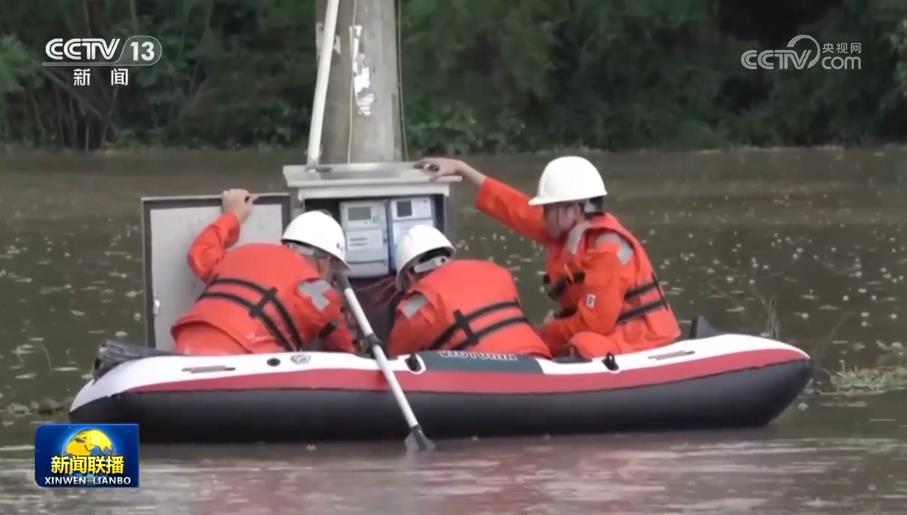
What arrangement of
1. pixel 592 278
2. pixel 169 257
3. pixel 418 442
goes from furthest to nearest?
pixel 169 257
pixel 592 278
pixel 418 442

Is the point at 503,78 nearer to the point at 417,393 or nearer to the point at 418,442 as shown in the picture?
the point at 417,393

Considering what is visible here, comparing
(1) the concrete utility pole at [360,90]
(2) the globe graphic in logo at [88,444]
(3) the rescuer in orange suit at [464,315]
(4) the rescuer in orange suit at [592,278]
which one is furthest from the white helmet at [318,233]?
(1) the concrete utility pole at [360,90]

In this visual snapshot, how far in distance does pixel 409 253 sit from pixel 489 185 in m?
0.87

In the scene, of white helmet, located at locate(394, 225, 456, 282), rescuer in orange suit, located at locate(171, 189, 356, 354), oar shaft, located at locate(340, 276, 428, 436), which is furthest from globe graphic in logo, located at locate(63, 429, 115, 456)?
white helmet, located at locate(394, 225, 456, 282)

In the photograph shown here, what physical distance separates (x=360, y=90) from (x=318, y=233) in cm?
287

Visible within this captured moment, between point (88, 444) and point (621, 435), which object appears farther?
point (621, 435)

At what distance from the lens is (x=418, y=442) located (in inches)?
318

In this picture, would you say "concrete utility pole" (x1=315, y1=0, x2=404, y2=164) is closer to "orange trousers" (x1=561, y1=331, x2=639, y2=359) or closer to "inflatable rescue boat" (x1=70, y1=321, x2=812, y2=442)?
"orange trousers" (x1=561, y1=331, x2=639, y2=359)

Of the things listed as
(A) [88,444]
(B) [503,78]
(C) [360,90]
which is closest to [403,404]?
(A) [88,444]

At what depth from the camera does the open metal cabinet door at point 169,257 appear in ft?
31.1

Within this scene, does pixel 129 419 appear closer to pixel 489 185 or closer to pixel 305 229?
pixel 305 229

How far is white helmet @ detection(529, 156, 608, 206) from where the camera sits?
29.5 feet

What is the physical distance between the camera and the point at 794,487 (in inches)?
280

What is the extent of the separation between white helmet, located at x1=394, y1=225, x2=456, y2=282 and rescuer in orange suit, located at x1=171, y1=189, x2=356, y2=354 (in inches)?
10.9
